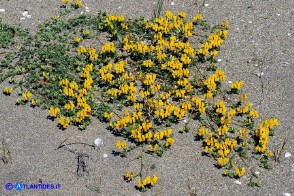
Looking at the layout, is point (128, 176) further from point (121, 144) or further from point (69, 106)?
point (69, 106)

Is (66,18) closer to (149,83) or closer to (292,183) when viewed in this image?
(149,83)

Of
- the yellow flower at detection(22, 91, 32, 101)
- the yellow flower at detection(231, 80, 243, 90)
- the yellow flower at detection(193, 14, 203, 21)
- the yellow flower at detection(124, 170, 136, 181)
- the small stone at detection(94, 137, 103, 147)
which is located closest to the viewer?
the yellow flower at detection(124, 170, 136, 181)

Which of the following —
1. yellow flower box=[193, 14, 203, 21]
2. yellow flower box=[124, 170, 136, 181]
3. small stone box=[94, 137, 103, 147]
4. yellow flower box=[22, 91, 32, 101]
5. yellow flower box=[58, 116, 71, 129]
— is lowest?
yellow flower box=[124, 170, 136, 181]

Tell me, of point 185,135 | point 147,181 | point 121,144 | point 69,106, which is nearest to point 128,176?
point 147,181

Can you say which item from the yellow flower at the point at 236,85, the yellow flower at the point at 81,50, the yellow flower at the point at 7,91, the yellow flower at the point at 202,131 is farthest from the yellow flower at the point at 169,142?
the yellow flower at the point at 7,91

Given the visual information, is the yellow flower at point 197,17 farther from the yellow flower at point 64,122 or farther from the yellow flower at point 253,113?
the yellow flower at point 64,122

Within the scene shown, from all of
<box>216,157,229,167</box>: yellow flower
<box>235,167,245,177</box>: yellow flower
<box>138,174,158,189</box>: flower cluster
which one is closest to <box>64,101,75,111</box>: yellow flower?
<box>138,174,158,189</box>: flower cluster

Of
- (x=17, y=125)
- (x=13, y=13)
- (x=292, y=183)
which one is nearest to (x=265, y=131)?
(x=292, y=183)

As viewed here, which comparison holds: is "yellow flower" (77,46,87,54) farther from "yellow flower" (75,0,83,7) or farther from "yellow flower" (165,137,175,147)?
"yellow flower" (165,137,175,147)
